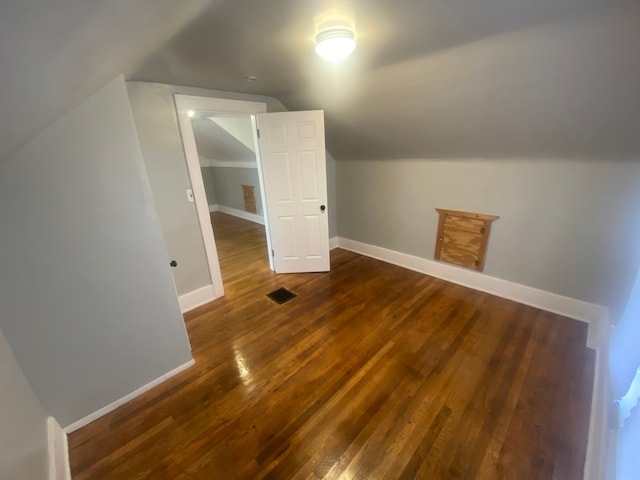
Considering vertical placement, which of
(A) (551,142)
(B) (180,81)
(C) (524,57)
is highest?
(B) (180,81)

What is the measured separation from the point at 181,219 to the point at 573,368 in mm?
3561

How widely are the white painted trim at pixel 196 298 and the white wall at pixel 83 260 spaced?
967mm

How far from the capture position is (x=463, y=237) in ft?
10.1

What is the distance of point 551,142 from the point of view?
223 centimetres

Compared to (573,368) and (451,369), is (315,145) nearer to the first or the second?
(451,369)

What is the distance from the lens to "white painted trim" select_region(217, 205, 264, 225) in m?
6.04

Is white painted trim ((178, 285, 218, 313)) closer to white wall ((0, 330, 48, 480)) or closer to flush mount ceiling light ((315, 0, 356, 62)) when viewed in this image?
white wall ((0, 330, 48, 480))

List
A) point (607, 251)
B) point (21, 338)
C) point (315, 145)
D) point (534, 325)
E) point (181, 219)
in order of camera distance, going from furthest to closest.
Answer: point (315, 145), point (181, 219), point (534, 325), point (607, 251), point (21, 338)

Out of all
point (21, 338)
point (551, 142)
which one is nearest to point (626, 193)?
point (551, 142)

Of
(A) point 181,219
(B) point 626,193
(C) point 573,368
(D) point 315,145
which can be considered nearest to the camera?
(C) point 573,368

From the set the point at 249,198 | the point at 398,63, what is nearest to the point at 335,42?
the point at 398,63

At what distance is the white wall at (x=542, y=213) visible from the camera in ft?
7.27

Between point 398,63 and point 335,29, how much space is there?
2.34ft

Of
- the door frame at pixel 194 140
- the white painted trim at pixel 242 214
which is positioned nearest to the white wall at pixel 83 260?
the door frame at pixel 194 140
